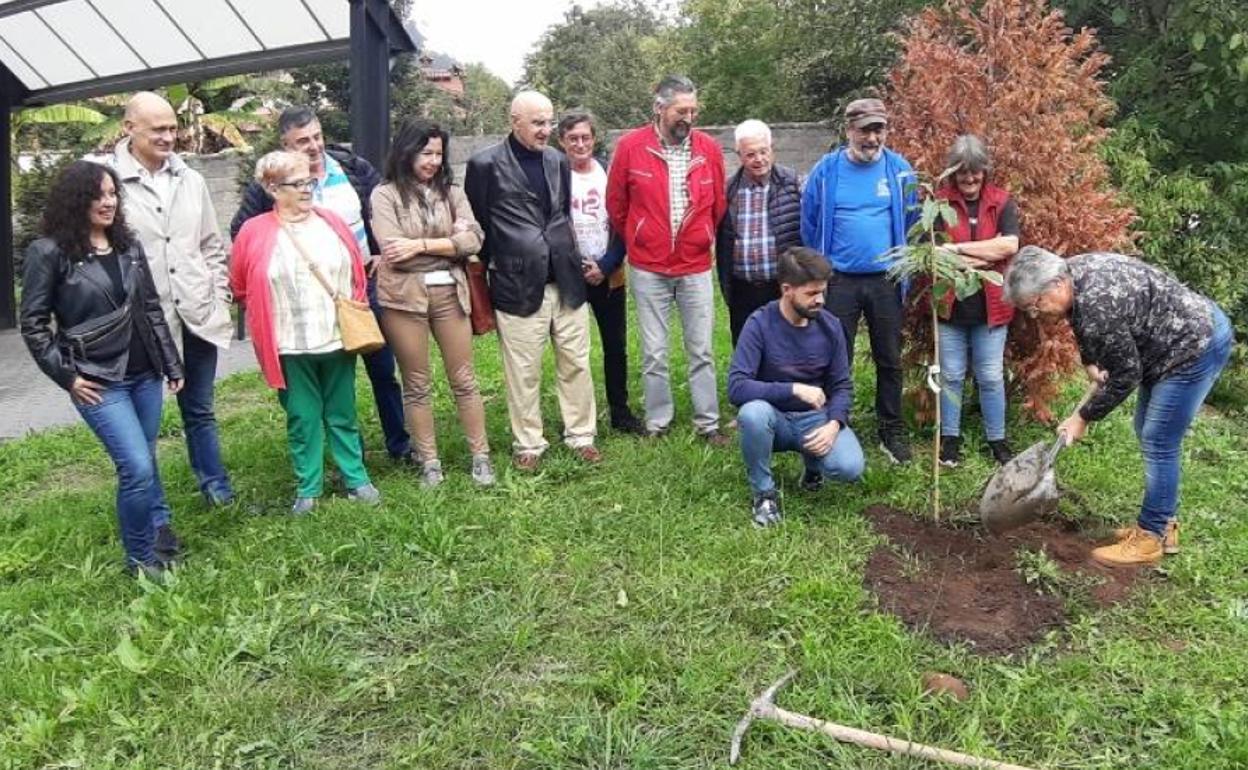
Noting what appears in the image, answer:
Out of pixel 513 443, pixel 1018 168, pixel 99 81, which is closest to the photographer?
pixel 1018 168

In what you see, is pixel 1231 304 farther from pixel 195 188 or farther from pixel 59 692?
pixel 59 692

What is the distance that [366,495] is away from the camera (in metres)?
4.67

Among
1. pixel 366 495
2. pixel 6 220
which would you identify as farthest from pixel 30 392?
pixel 366 495

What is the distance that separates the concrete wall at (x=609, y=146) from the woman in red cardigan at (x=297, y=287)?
17.1 ft

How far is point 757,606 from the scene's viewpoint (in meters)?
3.57

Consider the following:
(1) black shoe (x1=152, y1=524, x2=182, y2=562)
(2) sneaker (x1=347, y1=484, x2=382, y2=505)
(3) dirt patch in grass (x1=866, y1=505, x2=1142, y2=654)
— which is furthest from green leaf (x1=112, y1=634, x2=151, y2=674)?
(3) dirt patch in grass (x1=866, y1=505, x2=1142, y2=654)

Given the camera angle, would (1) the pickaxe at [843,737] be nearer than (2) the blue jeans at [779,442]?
Yes

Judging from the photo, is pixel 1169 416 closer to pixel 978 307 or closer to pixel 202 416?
pixel 978 307

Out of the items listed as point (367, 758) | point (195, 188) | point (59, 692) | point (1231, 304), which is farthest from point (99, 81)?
point (1231, 304)

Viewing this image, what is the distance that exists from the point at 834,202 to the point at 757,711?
109 inches

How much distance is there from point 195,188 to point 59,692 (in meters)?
2.36

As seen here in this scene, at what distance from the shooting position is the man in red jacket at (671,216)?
5055 millimetres

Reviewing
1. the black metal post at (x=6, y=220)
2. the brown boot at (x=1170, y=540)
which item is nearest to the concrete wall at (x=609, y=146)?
the black metal post at (x=6, y=220)

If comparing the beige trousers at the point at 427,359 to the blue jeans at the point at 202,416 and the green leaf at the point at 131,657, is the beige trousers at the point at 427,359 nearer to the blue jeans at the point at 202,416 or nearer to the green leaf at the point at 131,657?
the blue jeans at the point at 202,416
